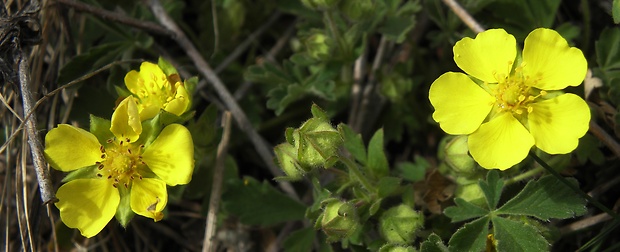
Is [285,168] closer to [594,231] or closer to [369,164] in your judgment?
[369,164]

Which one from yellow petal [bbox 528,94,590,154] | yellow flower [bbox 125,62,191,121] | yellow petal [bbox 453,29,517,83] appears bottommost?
yellow petal [bbox 528,94,590,154]

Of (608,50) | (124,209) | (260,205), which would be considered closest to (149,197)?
(124,209)

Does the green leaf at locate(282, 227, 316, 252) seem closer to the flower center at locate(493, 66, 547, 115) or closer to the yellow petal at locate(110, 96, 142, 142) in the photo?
the yellow petal at locate(110, 96, 142, 142)

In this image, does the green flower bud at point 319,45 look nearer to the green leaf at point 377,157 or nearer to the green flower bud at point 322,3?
the green flower bud at point 322,3

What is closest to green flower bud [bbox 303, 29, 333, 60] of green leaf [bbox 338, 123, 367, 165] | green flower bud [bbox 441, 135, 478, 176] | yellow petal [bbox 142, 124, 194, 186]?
green leaf [bbox 338, 123, 367, 165]

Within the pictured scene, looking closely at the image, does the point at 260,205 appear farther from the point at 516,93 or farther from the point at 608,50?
the point at 608,50

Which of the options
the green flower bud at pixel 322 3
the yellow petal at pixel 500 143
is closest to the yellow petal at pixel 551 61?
the yellow petal at pixel 500 143

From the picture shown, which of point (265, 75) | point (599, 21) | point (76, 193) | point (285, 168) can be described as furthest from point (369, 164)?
point (599, 21)
